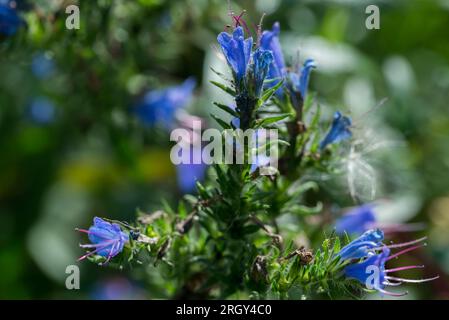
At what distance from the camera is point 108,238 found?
4.70 ft

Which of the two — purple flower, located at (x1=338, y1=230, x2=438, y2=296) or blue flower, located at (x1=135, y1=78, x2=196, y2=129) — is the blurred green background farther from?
purple flower, located at (x1=338, y1=230, x2=438, y2=296)

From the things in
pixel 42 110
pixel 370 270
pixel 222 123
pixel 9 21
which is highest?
pixel 9 21

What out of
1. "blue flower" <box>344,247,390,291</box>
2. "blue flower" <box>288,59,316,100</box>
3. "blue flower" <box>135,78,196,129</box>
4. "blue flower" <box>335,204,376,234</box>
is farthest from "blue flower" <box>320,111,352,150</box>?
"blue flower" <box>135,78,196,129</box>

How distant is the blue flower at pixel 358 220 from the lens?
6.35 feet

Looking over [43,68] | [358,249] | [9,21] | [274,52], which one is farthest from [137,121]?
[358,249]

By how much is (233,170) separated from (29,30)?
3.09 feet

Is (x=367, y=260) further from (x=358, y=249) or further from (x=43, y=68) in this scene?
(x=43, y=68)

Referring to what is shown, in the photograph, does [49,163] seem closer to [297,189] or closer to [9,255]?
[9,255]

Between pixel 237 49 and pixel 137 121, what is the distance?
1.16 m

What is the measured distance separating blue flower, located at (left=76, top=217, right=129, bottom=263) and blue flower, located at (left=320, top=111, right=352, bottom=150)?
576mm

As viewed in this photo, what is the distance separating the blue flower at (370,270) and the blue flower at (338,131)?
1.32 feet

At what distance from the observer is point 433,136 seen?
9.81 ft

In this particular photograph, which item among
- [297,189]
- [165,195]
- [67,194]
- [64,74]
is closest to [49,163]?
[67,194]

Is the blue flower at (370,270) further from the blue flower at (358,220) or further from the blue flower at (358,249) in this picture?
the blue flower at (358,220)
